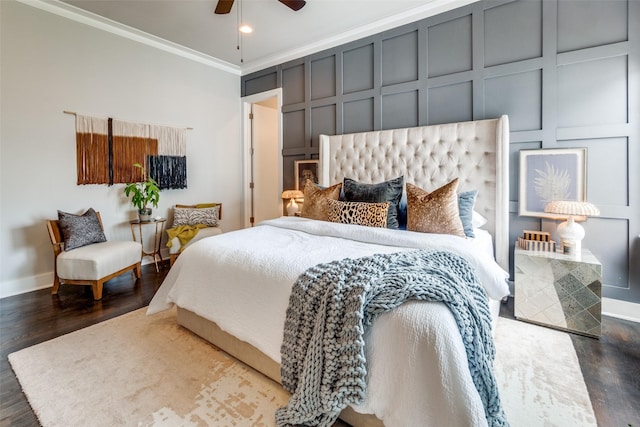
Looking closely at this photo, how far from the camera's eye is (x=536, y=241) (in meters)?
2.54

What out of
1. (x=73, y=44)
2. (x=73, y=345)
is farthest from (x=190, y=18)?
(x=73, y=345)

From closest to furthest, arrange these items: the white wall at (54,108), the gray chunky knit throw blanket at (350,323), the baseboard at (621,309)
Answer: the gray chunky knit throw blanket at (350,323) → the baseboard at (621,309) → the white wall at (54,108)

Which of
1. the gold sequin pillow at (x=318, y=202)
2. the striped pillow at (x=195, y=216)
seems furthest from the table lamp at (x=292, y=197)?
the striped pillow at (x=195, y=216)

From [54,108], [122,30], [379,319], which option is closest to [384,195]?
[379,319]

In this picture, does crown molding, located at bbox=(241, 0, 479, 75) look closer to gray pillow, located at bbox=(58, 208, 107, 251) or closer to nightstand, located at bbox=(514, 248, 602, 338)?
nightstand, located at bbox=(514, 248, 602, 338)

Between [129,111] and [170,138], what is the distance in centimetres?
56

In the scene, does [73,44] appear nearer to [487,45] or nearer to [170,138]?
[170,138]

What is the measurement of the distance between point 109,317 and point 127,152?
2.17 meters

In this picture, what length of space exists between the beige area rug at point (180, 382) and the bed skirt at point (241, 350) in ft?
0.17

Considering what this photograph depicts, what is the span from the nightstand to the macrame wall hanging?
4.17 m

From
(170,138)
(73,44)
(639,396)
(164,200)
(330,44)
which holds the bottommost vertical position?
(639,396)

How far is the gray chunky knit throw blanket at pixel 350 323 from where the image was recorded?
45.3 inches

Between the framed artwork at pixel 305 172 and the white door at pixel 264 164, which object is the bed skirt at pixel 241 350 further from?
the white door at pixel 264 164

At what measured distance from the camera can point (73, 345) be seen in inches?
82.4
